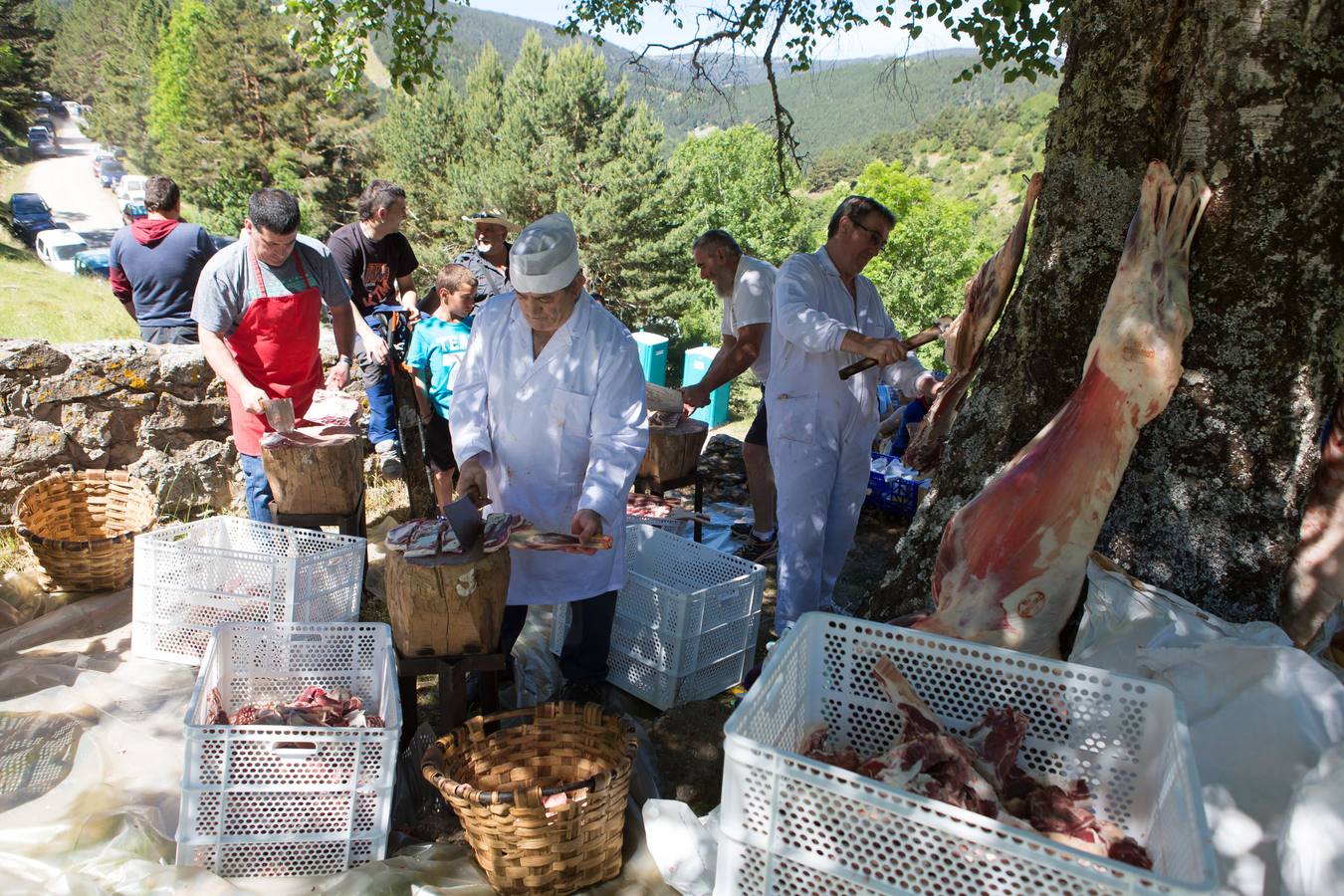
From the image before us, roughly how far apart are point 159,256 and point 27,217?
3863 cm

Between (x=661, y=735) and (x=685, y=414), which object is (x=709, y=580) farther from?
(x=685, y=414)

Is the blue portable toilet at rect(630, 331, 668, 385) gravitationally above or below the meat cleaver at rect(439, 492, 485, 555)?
below

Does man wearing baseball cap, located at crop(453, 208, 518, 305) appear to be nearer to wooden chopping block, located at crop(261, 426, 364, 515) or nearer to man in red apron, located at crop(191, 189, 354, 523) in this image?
man in red apron, located at crop(191, 189, 354, 523)

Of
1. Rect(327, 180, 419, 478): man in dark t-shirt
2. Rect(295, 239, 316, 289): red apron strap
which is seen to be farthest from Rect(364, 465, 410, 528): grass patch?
Rect(295, 239, 316, 289): red apron strap

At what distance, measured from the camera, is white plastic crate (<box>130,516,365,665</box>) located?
3633 mm

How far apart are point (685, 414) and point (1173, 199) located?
10.7 feet

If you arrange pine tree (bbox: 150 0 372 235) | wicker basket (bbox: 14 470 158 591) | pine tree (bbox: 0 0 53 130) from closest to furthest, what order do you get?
wicker basket (bbox: 14 470 158 591) → pine tree (bbox: 0 0 53 130) → pine tree (bbox: 150 0 372 235)

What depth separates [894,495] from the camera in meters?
6.02

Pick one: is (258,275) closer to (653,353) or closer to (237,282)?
(237,282)

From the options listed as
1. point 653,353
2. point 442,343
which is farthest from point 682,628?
point 653,353

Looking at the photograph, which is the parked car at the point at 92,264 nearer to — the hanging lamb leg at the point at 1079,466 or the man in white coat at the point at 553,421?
the man in white coat at the point at 553,421

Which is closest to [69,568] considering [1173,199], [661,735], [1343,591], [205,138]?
[661,735]

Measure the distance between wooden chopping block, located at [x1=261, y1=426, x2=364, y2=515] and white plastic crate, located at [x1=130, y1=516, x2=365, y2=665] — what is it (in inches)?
11.8

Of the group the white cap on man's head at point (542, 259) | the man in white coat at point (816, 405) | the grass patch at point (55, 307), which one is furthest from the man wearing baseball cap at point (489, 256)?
the grass patch at point (55, 307)
